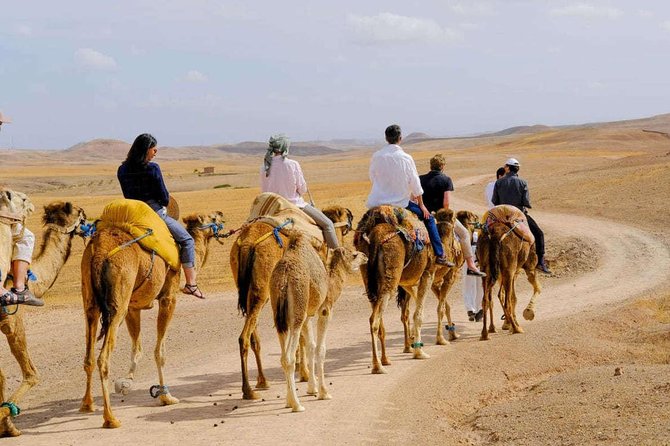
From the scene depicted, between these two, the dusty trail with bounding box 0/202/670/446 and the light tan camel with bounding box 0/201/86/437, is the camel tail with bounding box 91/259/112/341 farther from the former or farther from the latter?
the dusty trail with bounding box 0/202/670/446

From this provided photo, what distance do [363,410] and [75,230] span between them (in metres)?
4.10

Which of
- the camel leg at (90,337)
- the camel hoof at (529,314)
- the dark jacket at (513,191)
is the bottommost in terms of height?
the camel hoof at (529,314)

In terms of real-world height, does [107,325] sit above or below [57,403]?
above

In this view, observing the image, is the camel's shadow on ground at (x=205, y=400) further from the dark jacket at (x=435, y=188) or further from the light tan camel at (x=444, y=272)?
the dark jacket at (x=435, y=188)

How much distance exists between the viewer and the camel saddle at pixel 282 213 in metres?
11.3

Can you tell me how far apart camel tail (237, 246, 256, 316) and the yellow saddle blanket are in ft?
2.80

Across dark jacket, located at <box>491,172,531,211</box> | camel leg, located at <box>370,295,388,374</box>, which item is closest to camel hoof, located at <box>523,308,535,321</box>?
dark jacket, located at <box>491,172,531,211</box>

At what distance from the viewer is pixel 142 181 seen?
10.8m

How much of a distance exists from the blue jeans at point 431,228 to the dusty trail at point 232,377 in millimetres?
1560

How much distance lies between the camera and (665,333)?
46.8 ft

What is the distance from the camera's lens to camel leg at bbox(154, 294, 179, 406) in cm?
1048

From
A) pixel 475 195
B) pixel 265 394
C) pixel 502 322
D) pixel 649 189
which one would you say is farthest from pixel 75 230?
pixel 475 195

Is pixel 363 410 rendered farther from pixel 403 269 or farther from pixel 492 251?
pixel 492 251

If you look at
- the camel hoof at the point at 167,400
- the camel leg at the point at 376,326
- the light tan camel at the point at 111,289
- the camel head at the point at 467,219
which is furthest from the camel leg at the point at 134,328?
the camel head at the point at 467,219
